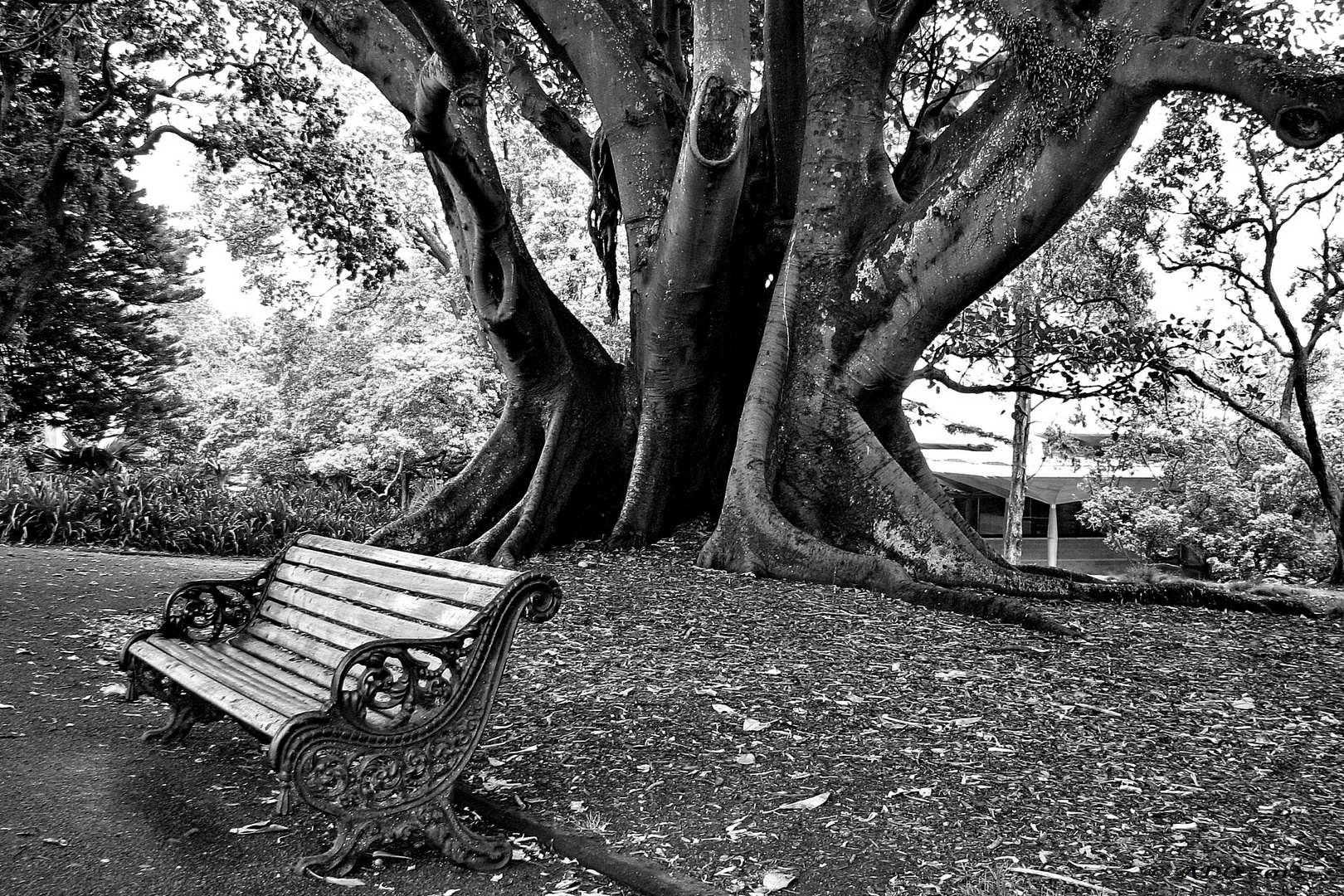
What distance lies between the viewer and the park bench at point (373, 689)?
2857mm

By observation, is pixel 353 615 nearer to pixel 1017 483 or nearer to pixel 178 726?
pixel 178 726

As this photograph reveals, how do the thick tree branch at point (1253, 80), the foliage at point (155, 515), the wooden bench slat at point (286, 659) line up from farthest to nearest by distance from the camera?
the foliage at point (155, 515) < the thick tree branch at point (1253, 80) < the wooden bench slat at point (286, 659)

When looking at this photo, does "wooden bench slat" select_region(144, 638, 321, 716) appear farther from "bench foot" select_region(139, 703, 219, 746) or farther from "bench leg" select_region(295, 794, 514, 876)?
"bench leg" select_region(295, 794, 514, 876)

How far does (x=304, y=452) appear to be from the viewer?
20703 mm

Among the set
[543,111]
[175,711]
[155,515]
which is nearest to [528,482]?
[543,111]

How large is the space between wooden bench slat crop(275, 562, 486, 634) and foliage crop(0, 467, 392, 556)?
622cm

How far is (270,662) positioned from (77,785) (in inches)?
30.3

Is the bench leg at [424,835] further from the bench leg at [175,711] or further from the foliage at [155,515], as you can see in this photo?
the foliage at [155,515]

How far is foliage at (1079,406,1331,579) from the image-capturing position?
55.3 feet

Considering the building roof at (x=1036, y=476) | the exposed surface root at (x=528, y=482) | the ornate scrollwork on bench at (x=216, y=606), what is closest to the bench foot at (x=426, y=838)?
the ornate scrollwork on bench at (x=216, y=606)

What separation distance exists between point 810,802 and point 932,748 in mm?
690

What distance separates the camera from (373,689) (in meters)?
2.94

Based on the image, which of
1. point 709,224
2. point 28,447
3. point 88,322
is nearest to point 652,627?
point 709,224

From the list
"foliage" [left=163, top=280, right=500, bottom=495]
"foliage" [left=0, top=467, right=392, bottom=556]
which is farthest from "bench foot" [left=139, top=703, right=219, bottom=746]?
"foliage" [left=163, top=280, right=500, bottom=495]
